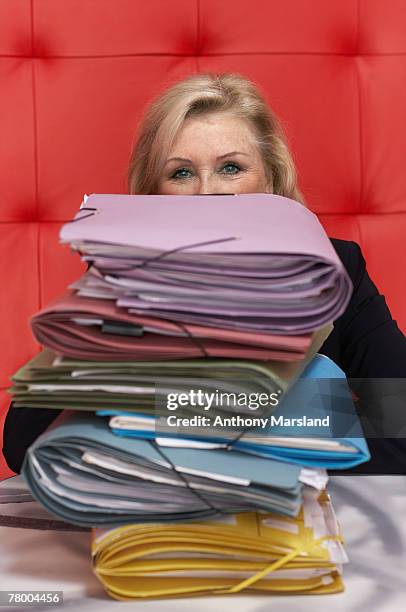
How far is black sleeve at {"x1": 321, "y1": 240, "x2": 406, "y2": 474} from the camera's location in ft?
4.21

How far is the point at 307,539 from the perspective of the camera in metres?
0.62

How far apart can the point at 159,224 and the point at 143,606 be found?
0.29 metres

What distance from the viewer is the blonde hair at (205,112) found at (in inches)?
56.6

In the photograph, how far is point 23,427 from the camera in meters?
1.03

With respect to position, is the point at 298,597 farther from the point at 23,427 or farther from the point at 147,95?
the point at 147,95

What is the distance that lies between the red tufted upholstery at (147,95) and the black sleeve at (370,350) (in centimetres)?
15

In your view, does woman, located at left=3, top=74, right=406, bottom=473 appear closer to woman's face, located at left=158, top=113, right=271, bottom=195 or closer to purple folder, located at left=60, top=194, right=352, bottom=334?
woman's face, located at left=158, top=113, right=271, bottom=195

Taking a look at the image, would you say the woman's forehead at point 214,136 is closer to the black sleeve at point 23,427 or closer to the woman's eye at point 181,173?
the woman's eye at point 181,173

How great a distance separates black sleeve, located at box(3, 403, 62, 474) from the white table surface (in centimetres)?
29

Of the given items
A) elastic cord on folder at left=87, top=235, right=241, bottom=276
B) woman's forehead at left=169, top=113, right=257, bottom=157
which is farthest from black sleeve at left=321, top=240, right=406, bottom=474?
elastic cord on folder at left=87, top=235, right=241, bottom=276

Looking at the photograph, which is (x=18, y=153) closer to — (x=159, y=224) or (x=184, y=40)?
(x=184, y=40)

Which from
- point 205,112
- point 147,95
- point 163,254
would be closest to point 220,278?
point 163,254

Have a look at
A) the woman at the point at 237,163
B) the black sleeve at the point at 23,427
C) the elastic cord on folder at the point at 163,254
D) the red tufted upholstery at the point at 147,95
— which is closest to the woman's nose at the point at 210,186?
the woman at the point at 237,163

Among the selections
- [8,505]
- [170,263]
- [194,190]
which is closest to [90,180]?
[194,190]
